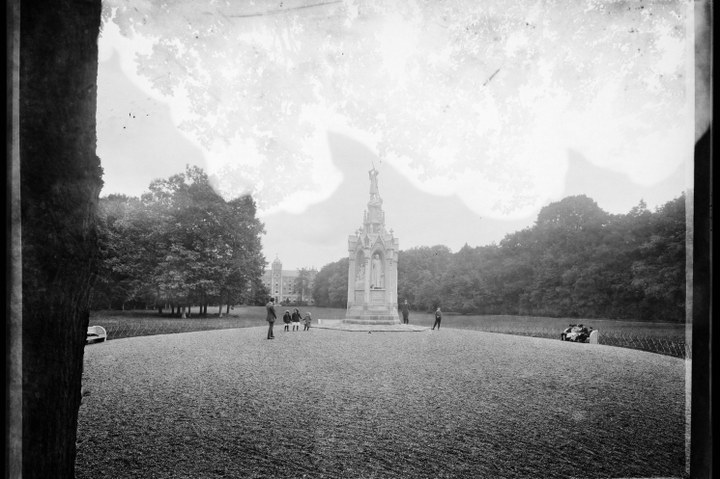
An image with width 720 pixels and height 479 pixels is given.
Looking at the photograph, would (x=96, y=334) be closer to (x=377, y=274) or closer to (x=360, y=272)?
(x=360, y=272)

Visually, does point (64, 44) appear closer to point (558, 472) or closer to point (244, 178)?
point (244, 178)

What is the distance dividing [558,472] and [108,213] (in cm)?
687

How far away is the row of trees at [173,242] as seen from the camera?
5.11 meters

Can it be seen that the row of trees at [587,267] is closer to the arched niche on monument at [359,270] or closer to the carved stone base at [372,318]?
the carved stone base at [372,318]

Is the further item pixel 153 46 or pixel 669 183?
pixel 669 183

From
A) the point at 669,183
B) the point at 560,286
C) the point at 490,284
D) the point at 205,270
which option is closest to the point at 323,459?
the point at 205,270

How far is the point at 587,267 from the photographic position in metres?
11.2

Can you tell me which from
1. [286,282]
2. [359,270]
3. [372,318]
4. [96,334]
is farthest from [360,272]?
[96,334]

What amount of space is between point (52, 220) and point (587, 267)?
1327 centimetres

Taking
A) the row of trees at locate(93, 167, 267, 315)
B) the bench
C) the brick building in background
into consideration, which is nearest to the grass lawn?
the bench

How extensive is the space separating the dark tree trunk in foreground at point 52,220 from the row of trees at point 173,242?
208 centimetres

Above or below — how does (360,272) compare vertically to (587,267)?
below

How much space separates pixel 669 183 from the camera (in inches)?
211

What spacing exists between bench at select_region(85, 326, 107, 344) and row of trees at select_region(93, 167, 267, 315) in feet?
1.43
